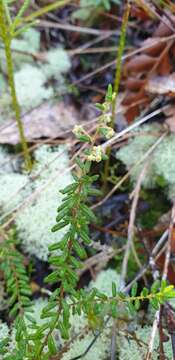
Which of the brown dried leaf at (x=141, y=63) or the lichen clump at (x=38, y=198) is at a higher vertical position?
the brown dried leaf at (x=141, y=63)

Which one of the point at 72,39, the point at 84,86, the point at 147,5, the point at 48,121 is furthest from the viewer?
the point at 72,39

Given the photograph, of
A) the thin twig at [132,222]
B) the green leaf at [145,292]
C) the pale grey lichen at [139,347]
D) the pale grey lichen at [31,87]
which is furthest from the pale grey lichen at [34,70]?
the green leaf at [145,292]

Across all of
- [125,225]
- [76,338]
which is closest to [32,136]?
[125,225]

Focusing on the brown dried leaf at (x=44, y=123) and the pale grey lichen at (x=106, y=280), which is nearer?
the pale grey lichen at (x=106, y=280)

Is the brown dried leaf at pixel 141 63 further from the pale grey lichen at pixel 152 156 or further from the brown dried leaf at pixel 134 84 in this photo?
the pale grey lichen at pixel 152 156

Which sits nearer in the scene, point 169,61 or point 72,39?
point 169,61

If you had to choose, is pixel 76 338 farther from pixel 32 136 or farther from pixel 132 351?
pixel 32 136

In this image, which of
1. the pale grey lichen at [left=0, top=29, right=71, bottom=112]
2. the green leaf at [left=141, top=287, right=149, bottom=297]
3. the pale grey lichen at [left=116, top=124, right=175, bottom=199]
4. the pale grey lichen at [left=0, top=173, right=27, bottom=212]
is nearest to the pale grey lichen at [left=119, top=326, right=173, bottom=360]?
the green leaf at [left=141, top=287, right=149, bottom=297]

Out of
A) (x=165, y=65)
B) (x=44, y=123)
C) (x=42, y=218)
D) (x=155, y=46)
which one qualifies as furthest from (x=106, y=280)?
(x=155, y=46)
